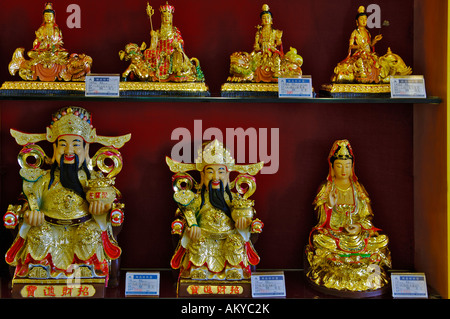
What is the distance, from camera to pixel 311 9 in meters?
2.12

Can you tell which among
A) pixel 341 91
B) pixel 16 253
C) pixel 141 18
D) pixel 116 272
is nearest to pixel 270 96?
pixel 341 91

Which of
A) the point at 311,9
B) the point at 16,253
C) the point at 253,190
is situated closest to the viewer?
the point at 16,253

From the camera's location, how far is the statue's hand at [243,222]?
185 cm

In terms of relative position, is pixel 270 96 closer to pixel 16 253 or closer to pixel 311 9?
pixel 311 9

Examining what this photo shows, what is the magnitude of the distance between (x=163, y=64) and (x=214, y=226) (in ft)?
2.06

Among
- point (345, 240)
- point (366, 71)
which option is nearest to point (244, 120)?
point (366, 71)

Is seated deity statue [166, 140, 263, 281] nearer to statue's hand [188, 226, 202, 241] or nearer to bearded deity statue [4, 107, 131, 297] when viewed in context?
statue's hand [188, 226, 202, 241]

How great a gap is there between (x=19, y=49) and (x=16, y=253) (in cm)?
74

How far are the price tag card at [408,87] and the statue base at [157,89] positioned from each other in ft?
2.39

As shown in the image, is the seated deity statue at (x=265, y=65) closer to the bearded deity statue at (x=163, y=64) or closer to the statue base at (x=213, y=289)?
the bearded deity statue at (x=163, y=64)

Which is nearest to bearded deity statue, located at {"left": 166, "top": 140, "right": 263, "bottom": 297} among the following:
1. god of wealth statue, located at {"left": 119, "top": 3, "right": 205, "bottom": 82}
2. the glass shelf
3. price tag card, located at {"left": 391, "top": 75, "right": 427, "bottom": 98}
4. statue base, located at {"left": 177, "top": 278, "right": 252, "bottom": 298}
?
statue base, located at {"left": 177, "top": 278, "right": 252, "bottom": 298}

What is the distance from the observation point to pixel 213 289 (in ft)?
5.95

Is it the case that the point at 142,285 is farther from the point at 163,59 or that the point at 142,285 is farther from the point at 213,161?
the point at 163,59

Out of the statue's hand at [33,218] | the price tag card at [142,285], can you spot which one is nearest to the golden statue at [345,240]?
the price tag card at [142,285]
